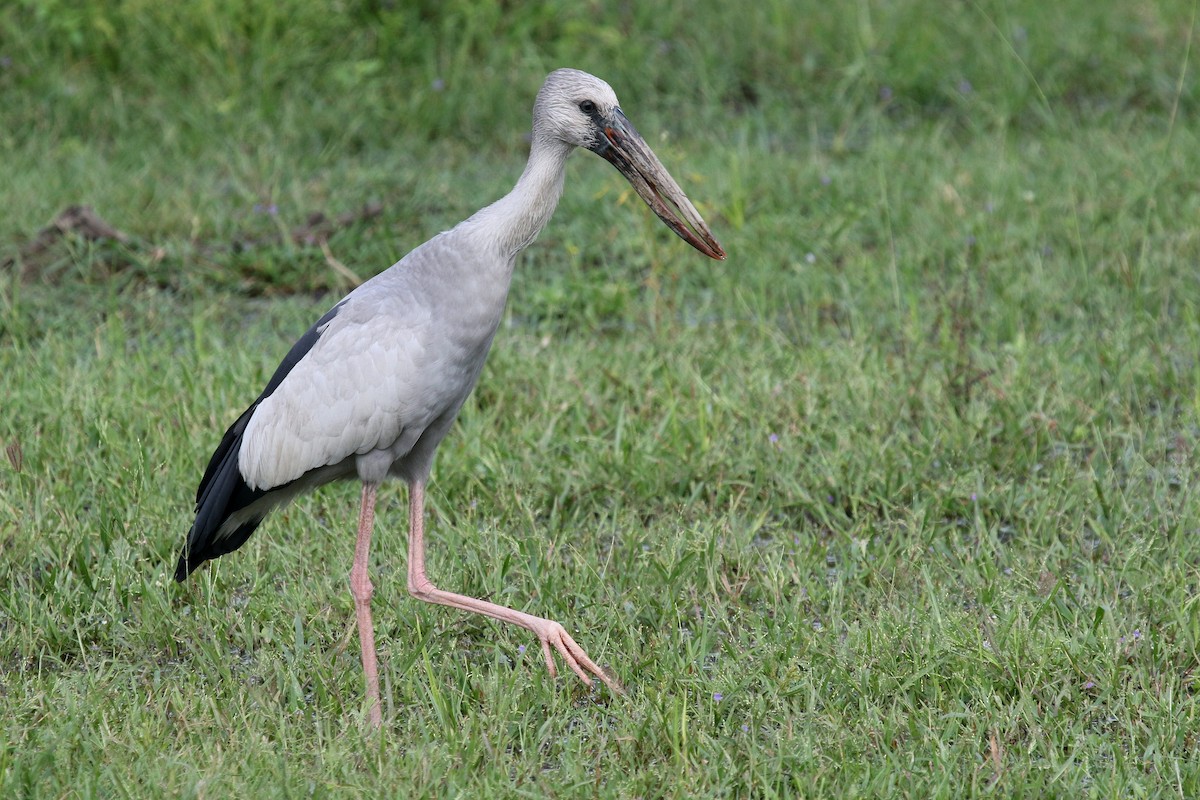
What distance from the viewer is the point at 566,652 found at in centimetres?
342

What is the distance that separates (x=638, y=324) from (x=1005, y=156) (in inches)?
87.5

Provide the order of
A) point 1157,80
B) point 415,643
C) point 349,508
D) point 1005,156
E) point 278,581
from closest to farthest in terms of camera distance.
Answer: point 415,643 → point 278,581 → point 349,508 → point 1005,156 → point 1157,80

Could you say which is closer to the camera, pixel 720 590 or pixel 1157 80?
pixel 720 590

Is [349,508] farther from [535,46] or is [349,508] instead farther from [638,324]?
[535,46]

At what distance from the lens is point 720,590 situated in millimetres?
3898

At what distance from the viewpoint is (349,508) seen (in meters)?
4.37

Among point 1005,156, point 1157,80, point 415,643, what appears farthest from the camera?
point 1157,80

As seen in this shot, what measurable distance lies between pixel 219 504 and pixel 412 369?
0.61 metres

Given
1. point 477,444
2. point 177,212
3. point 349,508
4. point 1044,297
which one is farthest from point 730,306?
point 177,212

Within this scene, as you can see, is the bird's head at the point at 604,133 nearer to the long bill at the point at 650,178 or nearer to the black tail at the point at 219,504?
the long bill at the point at 650,178

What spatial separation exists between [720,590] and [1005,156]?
3.55 metres

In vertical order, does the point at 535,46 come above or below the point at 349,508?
above

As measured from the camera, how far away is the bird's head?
349 centimetres

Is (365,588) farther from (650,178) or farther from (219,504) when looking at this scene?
(650,178)
